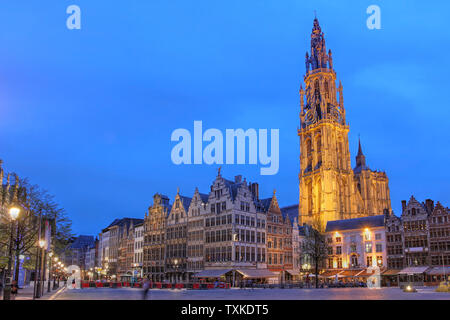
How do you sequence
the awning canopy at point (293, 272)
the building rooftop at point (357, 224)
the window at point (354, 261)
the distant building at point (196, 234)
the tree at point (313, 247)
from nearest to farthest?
1. the distant building at point (196, 234)
2. the tree at point (313, 247)
3. the awning canopy at point (293, 272)
4. the building rooftop at point (357, 224)
5. the window at point (354, 261)

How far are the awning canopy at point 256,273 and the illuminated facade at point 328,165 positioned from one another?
151ft

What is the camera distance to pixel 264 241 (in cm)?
7606

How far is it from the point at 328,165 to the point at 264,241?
5228 cm

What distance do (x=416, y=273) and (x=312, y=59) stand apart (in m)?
90.3

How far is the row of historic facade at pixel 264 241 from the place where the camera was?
7019 cm

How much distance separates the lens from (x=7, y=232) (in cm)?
4188

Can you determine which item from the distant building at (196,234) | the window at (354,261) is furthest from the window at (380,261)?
the distant building at (196,234)

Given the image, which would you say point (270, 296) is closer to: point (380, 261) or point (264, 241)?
point (264, 241)

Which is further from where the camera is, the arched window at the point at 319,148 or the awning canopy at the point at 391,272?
the arched window at the point at 319,148

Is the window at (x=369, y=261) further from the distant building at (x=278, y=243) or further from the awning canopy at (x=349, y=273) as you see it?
the distant building at (x=278, y=243)

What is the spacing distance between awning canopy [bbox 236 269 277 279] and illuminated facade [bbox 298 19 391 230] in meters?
46.2

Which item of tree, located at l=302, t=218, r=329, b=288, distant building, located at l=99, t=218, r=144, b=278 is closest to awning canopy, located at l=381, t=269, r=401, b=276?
tree, located at l=302, t=218, r=329, b=288

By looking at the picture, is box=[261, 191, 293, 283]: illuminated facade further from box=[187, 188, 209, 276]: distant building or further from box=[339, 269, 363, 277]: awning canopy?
box=[187, 188, 209, 276]: distant building
